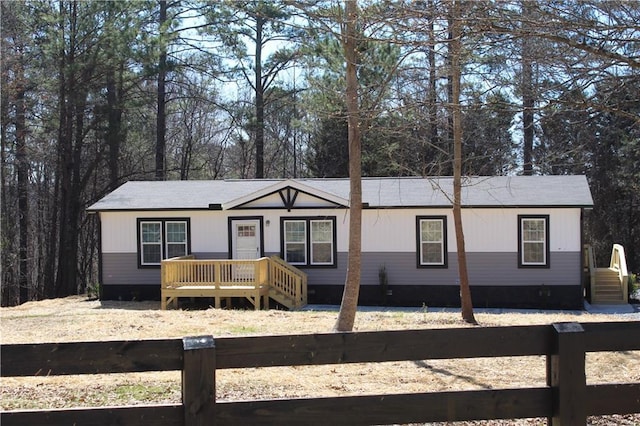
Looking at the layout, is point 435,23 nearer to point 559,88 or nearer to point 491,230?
point 559,88

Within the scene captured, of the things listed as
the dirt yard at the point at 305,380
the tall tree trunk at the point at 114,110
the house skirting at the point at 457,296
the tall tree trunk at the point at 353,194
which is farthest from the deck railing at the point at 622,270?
the tall tree trunk at the point at 114,110

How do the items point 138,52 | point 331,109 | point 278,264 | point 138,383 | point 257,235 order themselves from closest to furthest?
point 138,383 → point 331,109 → point 278,264 → point 257,235 → point 138,52

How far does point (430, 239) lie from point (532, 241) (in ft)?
9.78

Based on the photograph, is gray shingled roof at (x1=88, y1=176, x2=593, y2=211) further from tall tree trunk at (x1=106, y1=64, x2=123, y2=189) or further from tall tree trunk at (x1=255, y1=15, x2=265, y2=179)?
tall tree trunk at (x1=255, y1=15, x2=265, y2=179)

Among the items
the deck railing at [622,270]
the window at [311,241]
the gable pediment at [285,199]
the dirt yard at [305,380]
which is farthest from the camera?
the deck railing at [622,270]

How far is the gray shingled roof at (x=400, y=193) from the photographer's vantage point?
18984 mm

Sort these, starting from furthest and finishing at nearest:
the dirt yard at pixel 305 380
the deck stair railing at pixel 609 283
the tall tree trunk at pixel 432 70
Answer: the deck stair railing at pixel 609 283
the dirt yard at pixel 305 380
the tall tree trunk at pixel 432 70

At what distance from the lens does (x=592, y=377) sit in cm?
716

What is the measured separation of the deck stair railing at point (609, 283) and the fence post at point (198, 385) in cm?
1908

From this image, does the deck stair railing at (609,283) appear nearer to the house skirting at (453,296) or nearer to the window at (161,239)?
the house skirting at (453,296)

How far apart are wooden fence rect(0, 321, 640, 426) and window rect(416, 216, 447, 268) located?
1561cm

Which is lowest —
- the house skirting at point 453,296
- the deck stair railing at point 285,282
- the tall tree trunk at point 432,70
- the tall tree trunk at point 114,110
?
the house skirting at point 453,296

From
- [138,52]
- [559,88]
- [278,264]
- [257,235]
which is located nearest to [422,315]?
[278,264]

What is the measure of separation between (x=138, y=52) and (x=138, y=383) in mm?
22949
